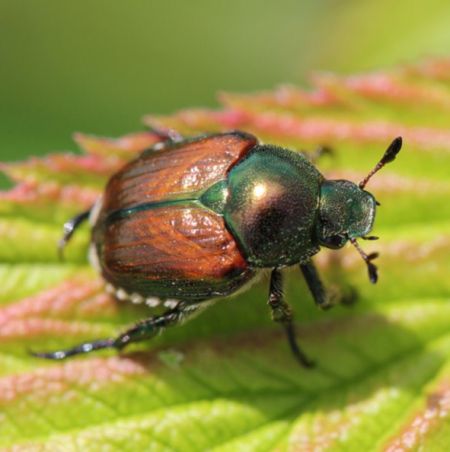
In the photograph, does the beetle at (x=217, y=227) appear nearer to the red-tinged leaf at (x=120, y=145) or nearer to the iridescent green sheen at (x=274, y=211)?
the iridescent green sheen at (x=274, y=211)

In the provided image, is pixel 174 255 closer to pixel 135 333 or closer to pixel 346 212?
pixel 135 333

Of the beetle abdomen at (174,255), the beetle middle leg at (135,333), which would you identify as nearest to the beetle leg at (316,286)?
the beetle abdomen at (174,255)

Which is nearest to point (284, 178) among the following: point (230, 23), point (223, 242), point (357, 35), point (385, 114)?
point (223, 242)

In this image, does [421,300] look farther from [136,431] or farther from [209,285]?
[136,431]

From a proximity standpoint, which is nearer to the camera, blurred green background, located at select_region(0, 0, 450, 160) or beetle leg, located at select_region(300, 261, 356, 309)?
beetle leg, located at select_region(300, 261, 356, 309)

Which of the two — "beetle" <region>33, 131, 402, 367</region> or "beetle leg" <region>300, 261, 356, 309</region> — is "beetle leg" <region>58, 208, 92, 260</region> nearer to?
"beetle" <region>33, 131, 402, 367</region>

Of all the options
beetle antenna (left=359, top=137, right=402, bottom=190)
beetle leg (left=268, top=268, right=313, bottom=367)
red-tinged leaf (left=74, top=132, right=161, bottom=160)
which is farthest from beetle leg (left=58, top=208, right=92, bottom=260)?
beetle antenna (left=359, top=137, right=402, bottom=190)
